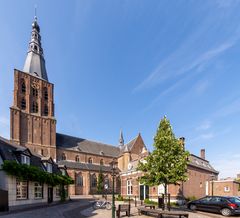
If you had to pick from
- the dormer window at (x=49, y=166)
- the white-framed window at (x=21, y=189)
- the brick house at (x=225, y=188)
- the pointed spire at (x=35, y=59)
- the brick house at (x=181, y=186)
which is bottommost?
the brick house at (x=225, y=188)

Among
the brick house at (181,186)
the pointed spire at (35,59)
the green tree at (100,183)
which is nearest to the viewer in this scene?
the brick house at (181,186)

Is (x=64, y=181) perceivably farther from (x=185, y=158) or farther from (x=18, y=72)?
(x=18, y=72)

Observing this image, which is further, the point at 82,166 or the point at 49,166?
the point at 82,166

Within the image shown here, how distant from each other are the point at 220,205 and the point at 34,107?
1729 inches

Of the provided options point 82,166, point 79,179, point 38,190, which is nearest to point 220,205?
point 38,190

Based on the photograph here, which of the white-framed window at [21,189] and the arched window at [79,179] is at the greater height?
the white-framed window at [21,189]

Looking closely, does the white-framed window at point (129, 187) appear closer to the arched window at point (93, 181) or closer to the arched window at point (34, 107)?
the arched window at point (93, 181)

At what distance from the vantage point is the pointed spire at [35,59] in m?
52.8

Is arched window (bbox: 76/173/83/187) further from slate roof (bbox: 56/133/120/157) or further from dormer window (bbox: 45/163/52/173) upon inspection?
dormer window (bbox: 45/163/52/173)

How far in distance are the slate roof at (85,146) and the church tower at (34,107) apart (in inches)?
208

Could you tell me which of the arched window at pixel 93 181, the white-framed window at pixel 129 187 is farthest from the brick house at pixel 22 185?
the arched window at pixel 93 181

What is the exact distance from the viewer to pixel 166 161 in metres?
17.2

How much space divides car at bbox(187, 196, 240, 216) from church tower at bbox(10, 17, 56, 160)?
120 feet

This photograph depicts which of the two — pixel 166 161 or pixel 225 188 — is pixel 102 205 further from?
pixel 225 188
